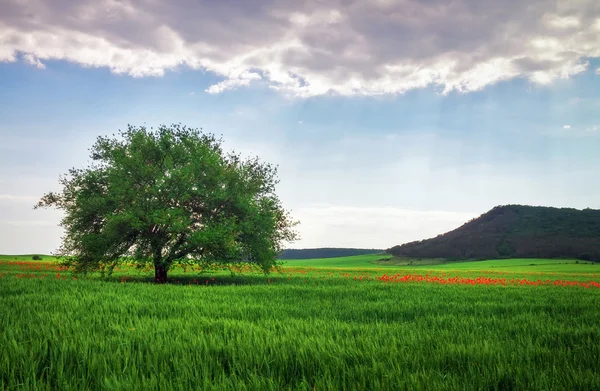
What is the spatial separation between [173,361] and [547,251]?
114 meters

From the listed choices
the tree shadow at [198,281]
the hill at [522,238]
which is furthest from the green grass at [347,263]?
the tree shadow at [198,281]

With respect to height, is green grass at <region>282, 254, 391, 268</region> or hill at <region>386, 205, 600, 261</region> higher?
hill at <region>386, 205, 600, 261</region>

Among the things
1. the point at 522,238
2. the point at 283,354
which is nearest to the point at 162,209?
the point at 283,354

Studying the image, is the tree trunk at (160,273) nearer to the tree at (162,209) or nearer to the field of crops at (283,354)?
the tree at (162,209)

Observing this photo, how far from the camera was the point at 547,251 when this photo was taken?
95.1 meters

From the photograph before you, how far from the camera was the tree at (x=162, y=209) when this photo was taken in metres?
20.1

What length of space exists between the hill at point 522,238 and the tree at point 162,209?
307 feet

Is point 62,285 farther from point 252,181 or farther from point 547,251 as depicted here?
point 547,251

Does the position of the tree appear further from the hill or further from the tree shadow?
the hill

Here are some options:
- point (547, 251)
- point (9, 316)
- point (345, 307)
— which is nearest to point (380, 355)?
point (345, 307)

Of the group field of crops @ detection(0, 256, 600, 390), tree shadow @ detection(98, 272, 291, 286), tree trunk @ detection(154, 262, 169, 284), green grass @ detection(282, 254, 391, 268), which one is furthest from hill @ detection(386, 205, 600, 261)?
field of crops @ detection(0, 256, 600, 390)

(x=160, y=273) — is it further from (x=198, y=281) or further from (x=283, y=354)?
(x=283, y=354)

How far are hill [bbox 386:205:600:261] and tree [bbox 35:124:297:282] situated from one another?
9355 centimetres

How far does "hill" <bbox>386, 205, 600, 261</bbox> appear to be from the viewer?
95875mm
